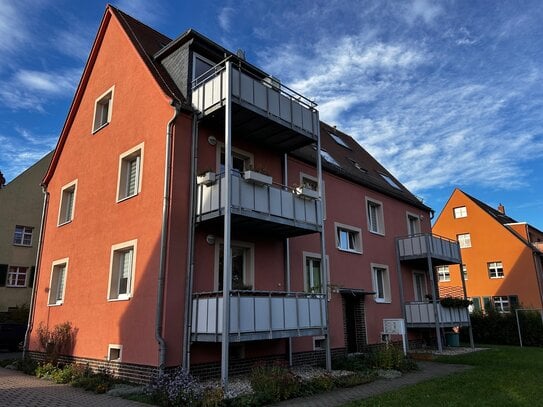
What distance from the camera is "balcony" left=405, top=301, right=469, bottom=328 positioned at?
17.9 metres

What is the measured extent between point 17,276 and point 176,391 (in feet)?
74.6

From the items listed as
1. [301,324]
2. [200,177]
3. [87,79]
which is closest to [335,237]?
[301,324]

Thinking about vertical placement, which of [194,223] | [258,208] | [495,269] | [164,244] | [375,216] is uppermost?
[375,216]

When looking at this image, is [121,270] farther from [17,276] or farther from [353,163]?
[17,276]

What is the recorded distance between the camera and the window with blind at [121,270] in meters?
11.9

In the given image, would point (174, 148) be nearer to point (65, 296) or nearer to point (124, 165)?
point (124, 165)

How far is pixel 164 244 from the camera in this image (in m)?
10.5

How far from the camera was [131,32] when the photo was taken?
14188 millimetres

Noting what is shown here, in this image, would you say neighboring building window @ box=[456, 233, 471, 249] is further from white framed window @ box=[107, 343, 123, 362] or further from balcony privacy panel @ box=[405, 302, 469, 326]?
white framed window @ box=[107, 343, 123, 362]

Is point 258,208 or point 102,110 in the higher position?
point 102,110

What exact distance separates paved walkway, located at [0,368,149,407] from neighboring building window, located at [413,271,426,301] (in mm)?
14802

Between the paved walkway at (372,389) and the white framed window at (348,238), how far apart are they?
15.9ft

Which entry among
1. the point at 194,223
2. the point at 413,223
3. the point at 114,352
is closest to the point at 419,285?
the point at 413,223

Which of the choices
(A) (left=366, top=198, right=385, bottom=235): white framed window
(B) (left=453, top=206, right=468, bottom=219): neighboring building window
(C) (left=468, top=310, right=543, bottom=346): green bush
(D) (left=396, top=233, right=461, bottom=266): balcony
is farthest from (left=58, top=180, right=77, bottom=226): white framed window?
(B) (left=453, top=206, right=468, bottom=219): neighboring building window
